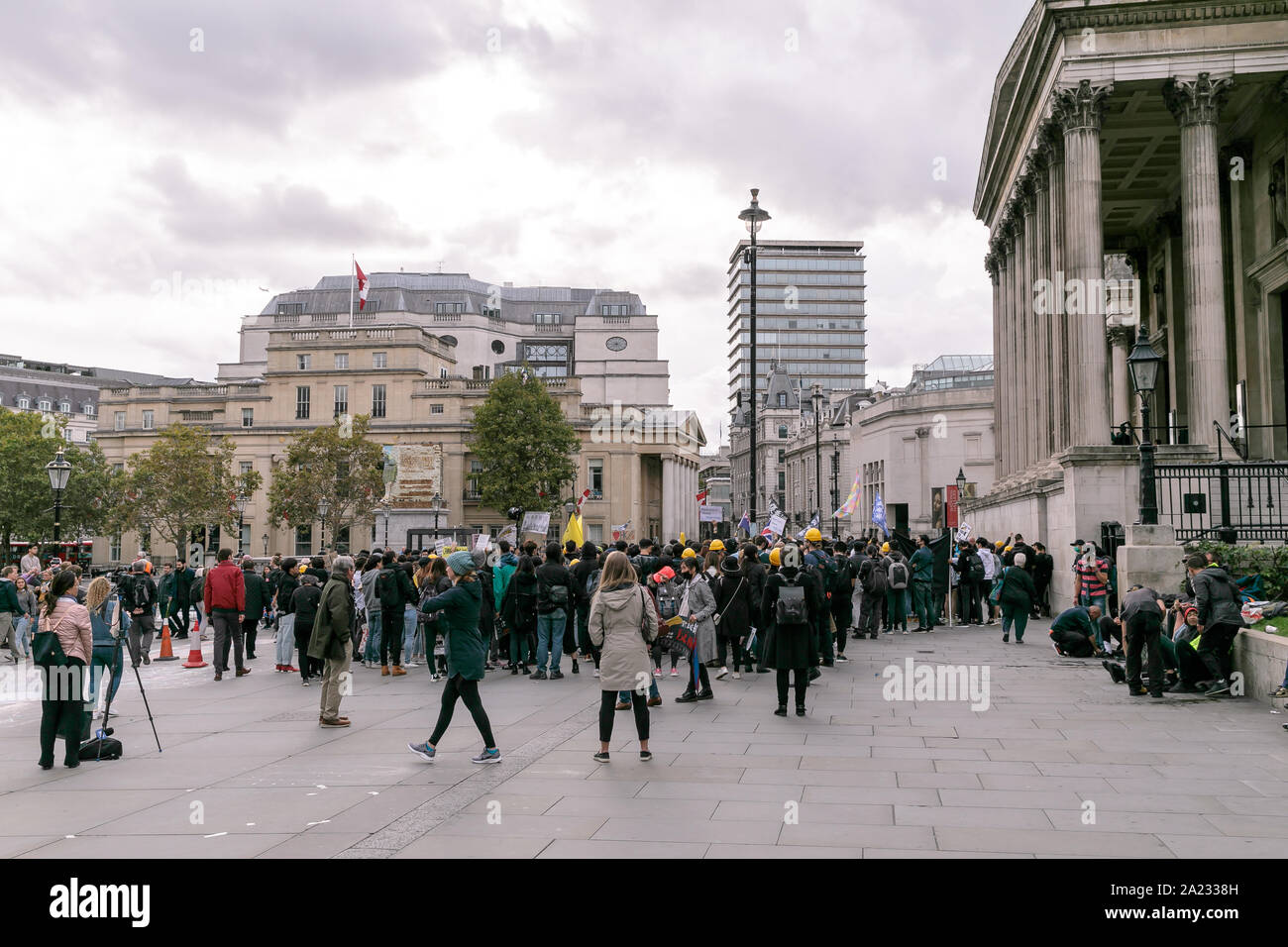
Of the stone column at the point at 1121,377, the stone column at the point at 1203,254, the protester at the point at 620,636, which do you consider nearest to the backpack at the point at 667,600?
the protester at the point at 620,636

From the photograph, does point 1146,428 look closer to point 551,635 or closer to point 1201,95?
point 551,635

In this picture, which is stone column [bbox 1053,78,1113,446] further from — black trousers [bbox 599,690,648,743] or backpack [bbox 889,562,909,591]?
black trousers [bbox 599,690,648,743]

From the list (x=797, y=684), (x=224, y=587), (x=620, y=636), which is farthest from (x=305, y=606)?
(x=797, y=684)

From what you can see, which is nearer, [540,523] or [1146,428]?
[1146,428]

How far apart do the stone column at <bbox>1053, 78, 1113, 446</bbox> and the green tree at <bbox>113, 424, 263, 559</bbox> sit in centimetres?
5279

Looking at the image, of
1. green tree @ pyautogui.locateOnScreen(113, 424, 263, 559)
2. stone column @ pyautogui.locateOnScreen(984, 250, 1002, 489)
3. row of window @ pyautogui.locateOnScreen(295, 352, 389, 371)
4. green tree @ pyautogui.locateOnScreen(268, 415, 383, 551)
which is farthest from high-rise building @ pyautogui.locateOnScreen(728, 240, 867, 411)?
stone column @ pyautogui.locateOnScreen(984, 250, 1002, 489)

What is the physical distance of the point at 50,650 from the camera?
31.7 feet

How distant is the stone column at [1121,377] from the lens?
121 feet

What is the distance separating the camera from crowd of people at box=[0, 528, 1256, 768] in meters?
9.78

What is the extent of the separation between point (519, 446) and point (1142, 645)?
53816 mm

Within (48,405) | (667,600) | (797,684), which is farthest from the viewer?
(48,405)

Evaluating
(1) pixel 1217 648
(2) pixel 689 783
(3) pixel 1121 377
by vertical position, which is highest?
(3) pixel 1121 377

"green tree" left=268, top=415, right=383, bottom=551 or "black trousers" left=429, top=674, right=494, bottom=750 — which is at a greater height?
"green tree" left=268, top=415, right=383, bottom=551

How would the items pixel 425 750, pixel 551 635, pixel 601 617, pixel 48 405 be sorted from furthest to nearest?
pixel 48 405 < pixel 551 635 < pixel 601 617 < pixel 425 750
